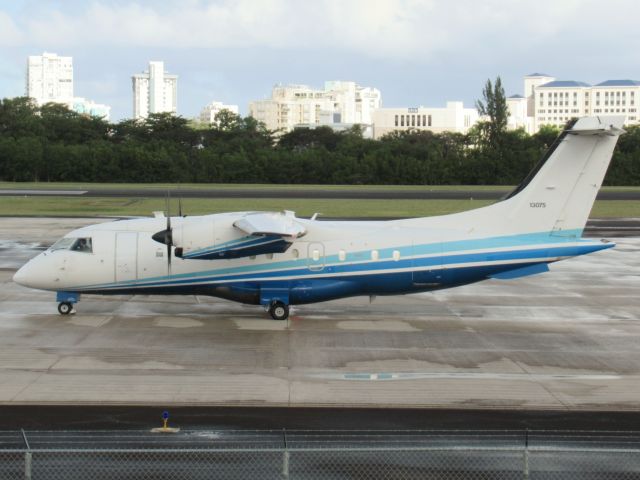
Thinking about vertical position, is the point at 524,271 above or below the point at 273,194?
below

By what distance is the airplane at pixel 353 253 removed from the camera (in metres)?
25.2

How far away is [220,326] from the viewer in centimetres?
2528

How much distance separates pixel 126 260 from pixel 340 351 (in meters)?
7.54

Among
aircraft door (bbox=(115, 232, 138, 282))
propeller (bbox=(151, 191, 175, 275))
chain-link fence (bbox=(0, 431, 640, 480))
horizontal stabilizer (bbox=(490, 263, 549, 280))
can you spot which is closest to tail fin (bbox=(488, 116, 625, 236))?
horizontal stabilizer (bbox=(490, 263, 549, 280))

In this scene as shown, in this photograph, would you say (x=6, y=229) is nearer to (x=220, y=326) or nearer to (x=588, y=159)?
(x=220, y=326)

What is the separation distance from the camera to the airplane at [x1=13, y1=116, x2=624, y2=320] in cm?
2525

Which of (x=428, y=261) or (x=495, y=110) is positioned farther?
(x=495, y=110)

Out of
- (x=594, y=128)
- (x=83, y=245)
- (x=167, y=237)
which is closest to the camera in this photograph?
(x=594, y=128)

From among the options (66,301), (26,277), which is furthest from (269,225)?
(26,277)

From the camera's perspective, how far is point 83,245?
26.2 meters

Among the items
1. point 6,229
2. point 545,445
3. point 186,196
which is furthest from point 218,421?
point 186,196

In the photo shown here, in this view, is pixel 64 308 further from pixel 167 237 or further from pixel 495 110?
pixel 495 110

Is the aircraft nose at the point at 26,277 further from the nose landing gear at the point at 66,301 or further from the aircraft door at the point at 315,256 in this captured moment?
the aircraft door at the point at 315,256

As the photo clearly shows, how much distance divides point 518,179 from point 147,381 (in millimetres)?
96627
